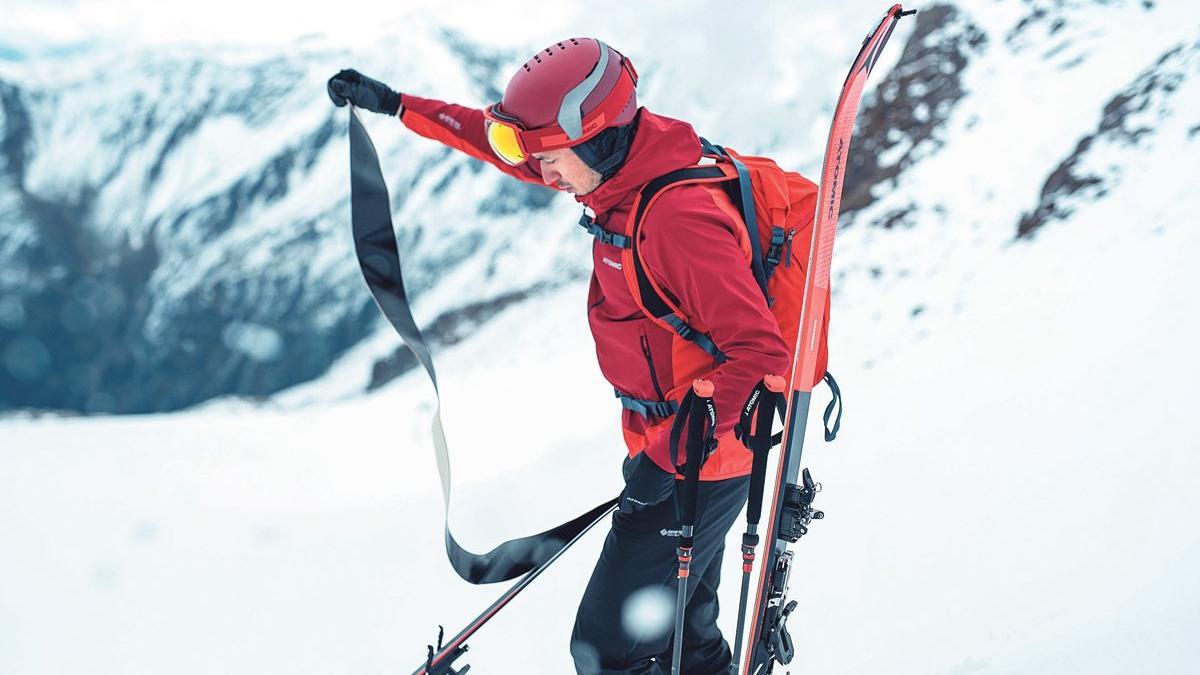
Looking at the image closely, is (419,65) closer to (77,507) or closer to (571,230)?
(571,230)

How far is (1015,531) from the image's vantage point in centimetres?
379

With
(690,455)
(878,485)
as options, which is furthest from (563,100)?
(878,485)

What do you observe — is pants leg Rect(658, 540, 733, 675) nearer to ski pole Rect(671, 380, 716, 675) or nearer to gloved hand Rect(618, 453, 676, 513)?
ski pole Rect(671, 380, 716, 675)

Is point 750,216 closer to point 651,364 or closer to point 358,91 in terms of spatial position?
point 651,364

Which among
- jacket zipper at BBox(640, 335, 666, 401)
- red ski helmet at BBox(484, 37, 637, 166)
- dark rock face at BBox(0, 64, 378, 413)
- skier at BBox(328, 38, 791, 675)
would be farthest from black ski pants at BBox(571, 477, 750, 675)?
dark rock face at BBox(0, 64, 378, 413)

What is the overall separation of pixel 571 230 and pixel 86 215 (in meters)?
133

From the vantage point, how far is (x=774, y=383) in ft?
7.45

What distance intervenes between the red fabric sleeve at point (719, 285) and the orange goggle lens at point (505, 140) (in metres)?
0.56

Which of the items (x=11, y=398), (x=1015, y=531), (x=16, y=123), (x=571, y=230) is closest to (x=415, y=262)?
(x=571, y=230)

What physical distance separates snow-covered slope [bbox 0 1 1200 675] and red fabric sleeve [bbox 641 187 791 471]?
59.8 inches

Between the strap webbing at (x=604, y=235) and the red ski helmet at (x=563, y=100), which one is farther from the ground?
the red ski helmet at (x=563, y=100)

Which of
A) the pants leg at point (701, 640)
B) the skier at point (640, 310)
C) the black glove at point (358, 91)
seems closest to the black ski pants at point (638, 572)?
the skier at point (640, 310)

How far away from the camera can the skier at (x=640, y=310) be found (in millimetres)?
2264

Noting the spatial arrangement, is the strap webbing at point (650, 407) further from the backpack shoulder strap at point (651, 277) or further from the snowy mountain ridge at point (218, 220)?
the snowy mountain ridge at point (218, 220)
